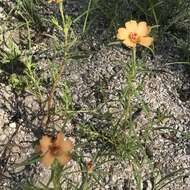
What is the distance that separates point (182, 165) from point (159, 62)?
0.47 meters

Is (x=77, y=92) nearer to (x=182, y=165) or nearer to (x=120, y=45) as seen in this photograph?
(x=120, y=45)

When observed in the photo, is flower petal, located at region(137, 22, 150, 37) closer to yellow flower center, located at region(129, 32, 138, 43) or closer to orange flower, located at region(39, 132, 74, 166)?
yellow flower center, located at region(129, 32, 138, 43)

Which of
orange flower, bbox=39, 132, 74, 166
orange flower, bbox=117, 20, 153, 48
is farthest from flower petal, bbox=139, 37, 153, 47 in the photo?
orange flower, bbox=39, 132, 74, 166

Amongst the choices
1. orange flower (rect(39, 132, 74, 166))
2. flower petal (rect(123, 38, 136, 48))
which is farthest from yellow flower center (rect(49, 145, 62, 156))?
flower petal (rect(123, 38, 136, 48))

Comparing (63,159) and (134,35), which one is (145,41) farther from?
(63,159)

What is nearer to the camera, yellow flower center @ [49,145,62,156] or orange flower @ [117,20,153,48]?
yellow flower center @ [49,145,62,156]

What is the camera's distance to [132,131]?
189 cm

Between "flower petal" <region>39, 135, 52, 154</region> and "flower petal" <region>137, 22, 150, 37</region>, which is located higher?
"flower petal" <region>137, 22, 150, 37</region>

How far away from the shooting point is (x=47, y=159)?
1360 millimetres

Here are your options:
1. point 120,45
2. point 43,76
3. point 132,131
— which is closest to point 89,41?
point 120,45

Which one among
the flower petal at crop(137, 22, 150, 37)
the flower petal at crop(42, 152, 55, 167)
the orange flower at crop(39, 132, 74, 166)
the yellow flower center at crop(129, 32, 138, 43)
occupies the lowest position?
the flower petal at crop(42, 152, 55, 167)

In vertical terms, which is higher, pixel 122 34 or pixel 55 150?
pixel 122 34

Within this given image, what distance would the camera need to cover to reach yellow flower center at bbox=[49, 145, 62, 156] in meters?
1.37

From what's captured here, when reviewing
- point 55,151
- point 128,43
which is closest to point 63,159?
point 55,151
